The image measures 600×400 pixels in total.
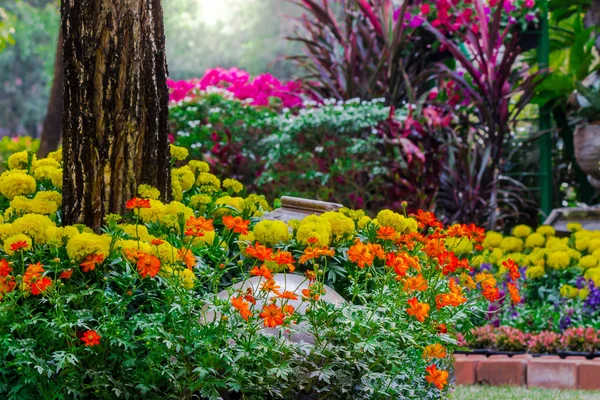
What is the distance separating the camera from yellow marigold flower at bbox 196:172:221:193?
3.96m

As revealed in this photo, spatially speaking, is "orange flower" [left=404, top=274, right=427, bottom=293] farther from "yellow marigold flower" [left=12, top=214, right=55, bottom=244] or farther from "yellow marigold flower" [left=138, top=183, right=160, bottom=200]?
"yellow marigold flower" [left=12, top=214, right=55, bottom=244]

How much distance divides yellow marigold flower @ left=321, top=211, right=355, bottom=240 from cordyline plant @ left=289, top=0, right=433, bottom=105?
3644 mm

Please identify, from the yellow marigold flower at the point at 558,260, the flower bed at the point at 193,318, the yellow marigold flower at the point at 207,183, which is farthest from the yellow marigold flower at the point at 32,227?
the yellow marigold flower at the point at 558,260

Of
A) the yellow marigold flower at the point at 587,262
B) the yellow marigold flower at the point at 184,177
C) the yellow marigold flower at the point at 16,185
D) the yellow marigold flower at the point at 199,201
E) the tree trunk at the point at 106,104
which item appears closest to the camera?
the tree trunk at the point at 106,104

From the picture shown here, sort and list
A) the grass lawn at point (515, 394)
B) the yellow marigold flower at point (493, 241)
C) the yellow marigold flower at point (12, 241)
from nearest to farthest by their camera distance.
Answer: the yellow marigold flower at point (12, 241), the grass lawn at point (515, 394), the yellow marigold flower at point (493, 241)

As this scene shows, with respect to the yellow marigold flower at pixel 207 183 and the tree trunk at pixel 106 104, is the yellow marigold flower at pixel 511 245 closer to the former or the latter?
the yellow marigold flower at pixel 207 183

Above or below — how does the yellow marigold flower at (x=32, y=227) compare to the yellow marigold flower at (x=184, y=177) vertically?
below

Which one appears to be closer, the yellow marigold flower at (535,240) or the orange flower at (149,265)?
the orange flower at (149,265)

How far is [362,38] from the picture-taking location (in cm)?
753

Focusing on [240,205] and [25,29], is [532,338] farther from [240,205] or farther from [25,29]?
[25,29]

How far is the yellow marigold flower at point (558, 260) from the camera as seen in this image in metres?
5.29

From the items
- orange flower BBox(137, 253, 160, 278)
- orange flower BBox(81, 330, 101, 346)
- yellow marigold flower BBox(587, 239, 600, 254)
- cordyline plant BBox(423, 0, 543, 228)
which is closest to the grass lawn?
yellow marigold flower BBox(587, 239, 600, 254)

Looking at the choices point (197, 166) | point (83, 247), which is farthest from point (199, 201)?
point (83, 247)

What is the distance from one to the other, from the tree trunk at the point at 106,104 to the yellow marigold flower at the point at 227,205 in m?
0.37
